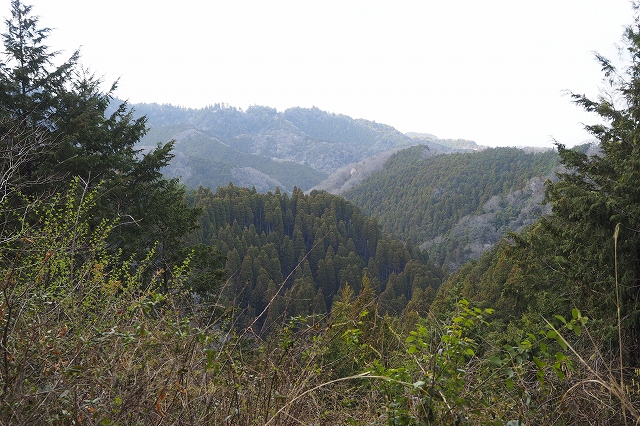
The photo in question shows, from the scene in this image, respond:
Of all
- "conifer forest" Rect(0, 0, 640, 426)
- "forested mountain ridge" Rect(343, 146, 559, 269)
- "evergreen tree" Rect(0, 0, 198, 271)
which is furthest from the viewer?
"forested mountain ridge" Rect(343, 146, 559, 269)

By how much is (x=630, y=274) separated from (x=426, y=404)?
7.86 meters

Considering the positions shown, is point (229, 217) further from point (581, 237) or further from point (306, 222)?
point (581, 237)

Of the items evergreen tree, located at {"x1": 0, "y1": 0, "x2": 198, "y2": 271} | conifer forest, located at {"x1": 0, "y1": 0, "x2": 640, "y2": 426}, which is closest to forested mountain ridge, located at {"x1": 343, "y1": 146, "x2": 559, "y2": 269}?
conifer forest, located at {"x1": 0, "y1": 0, "x2": 640, "y2": 426}

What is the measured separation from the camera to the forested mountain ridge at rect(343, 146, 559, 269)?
101 m

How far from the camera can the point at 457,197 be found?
12606cm

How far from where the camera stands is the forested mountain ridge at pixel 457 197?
101m

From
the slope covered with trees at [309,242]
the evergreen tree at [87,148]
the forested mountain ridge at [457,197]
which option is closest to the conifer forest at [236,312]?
the evergreen tree at [87,148]

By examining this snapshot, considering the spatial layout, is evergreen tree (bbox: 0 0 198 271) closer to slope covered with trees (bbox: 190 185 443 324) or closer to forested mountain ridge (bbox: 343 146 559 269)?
slope covered with trees (bbox: 190 185 443 324)

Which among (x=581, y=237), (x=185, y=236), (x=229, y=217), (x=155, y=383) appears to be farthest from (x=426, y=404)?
(x=229, y=217)

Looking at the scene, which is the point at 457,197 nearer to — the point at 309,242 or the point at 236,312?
the point at 309,242

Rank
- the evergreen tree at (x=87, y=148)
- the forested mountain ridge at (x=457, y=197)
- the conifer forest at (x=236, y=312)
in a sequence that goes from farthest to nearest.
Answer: the forested mountain ridge at (x=457, y=197) → the evergreen tree at (x=87, y=148) → the conifer forest at (x=236, y=312)

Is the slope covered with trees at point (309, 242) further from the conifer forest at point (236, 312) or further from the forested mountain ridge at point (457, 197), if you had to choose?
the conifer forest at point (236, 312)

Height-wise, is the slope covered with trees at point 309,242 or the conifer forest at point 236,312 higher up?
the conifer forest at point 236,312

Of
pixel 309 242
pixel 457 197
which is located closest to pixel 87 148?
pixel 309 242
